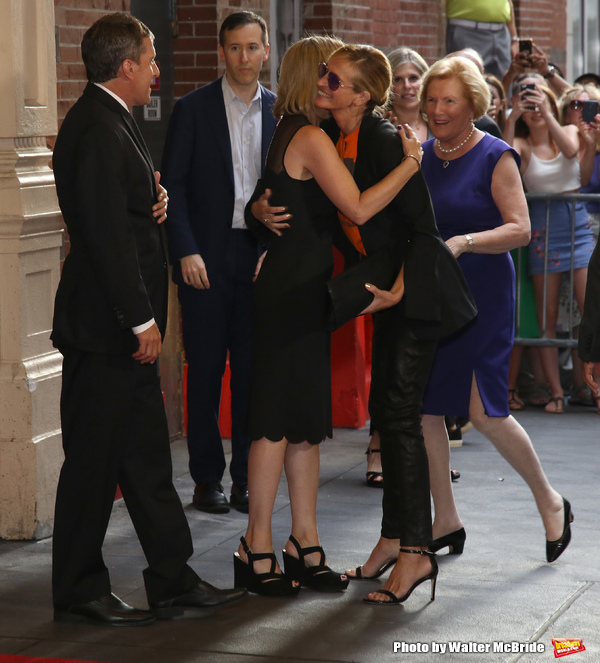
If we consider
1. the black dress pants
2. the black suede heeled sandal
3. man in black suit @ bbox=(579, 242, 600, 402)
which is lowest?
the black suede heeled sandal

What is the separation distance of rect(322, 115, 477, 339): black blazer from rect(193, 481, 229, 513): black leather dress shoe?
1.77 meters

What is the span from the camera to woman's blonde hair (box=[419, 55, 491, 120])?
4.75 meters

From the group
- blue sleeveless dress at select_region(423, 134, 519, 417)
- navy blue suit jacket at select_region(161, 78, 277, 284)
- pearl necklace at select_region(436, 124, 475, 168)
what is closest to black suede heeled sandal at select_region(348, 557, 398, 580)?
blue sleeveless dress at select_region(423, 134, 519, 417)

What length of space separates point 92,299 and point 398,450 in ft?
3.91

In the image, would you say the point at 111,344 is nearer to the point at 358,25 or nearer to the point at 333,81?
the point at 333,81

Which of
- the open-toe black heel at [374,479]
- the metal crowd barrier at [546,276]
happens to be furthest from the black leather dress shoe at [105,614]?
the metal crowd barrier at [546,276]

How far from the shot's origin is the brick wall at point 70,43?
5488mm

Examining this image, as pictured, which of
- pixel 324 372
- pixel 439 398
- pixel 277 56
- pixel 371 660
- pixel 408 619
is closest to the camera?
pixel 371 660

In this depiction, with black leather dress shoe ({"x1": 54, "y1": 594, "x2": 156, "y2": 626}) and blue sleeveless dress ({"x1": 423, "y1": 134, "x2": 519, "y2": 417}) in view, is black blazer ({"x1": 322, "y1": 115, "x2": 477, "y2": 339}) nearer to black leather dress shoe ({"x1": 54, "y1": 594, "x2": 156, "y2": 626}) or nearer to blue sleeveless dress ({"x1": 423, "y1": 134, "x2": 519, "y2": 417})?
blue sleeveless dress ({"x1": 423, "y1": 134, "x2": 519, "y2": 417})

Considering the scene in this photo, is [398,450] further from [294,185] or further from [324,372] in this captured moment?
[294,185]

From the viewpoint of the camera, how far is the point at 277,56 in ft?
27.5

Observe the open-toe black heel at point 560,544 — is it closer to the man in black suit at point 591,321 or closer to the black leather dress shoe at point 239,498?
the man in black suit at point 591,321

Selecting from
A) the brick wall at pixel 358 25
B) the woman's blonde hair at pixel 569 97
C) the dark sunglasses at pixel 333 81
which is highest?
the brick wall at pixel 358 25

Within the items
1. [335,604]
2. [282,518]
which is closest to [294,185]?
[335,604]
